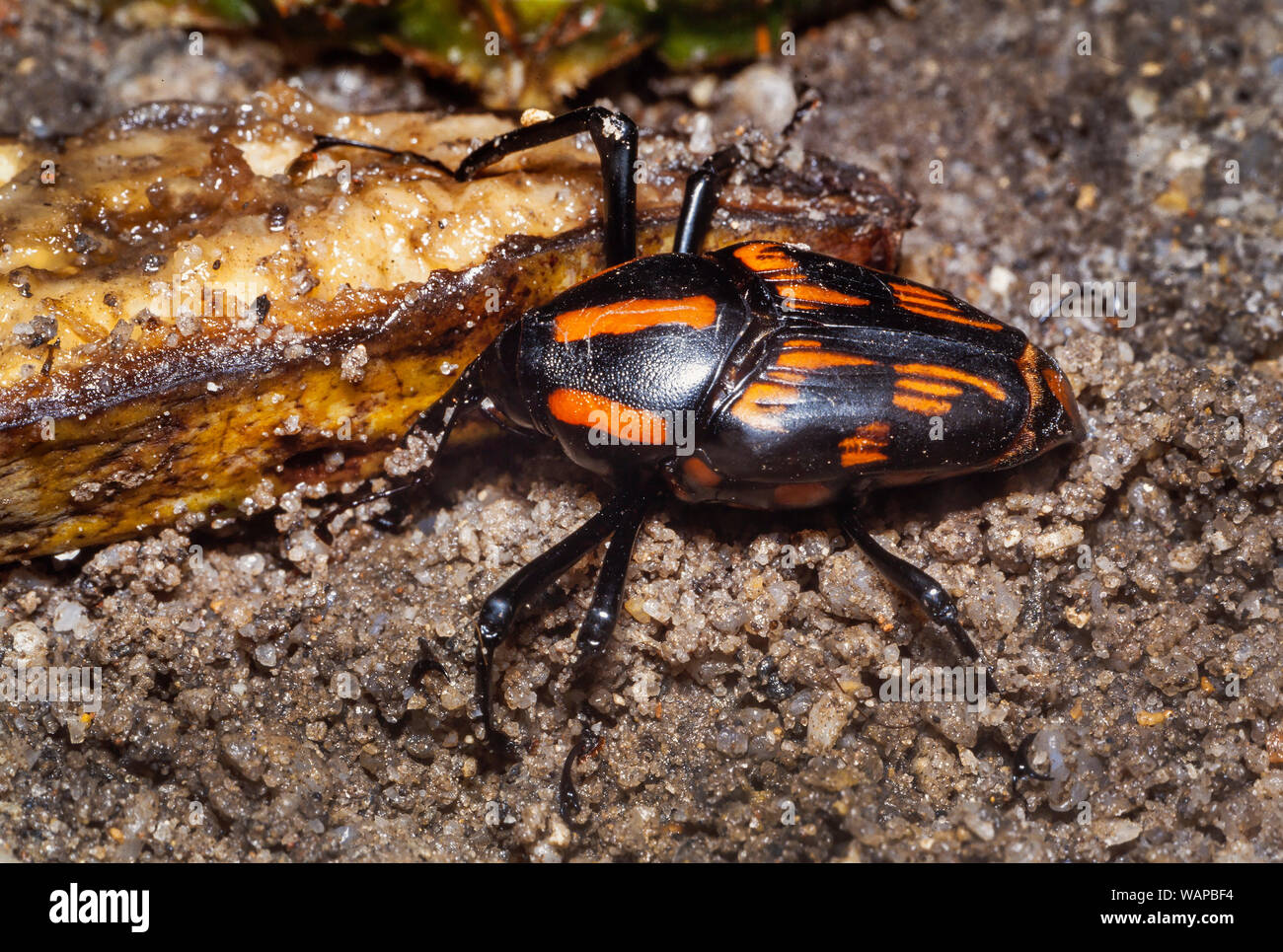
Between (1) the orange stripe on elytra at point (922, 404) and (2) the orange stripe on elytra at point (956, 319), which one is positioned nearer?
(1) the orange stripe on elytra at point (922, 404)

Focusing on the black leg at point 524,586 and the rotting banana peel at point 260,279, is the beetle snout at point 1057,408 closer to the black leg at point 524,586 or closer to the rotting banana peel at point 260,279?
the rotting banana peel at point 260,279

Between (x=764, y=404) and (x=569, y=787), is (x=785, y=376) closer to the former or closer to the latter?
(x=764, y=404)

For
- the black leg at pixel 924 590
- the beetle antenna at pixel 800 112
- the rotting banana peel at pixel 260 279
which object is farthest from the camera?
the beetle antenna at pixel 800 112

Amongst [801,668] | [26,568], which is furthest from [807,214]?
[26,568]

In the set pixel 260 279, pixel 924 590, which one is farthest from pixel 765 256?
pixel 260 279

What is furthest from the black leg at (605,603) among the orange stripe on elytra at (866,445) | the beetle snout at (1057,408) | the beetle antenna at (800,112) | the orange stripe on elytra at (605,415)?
the beetle antenna at (800,112)

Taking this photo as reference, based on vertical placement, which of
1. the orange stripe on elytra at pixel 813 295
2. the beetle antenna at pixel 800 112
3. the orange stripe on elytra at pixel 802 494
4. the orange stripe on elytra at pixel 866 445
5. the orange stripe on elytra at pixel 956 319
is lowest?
the orange stripe on elytra at pixel 802 494

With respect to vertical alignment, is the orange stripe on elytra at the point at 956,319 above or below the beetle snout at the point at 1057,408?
above
